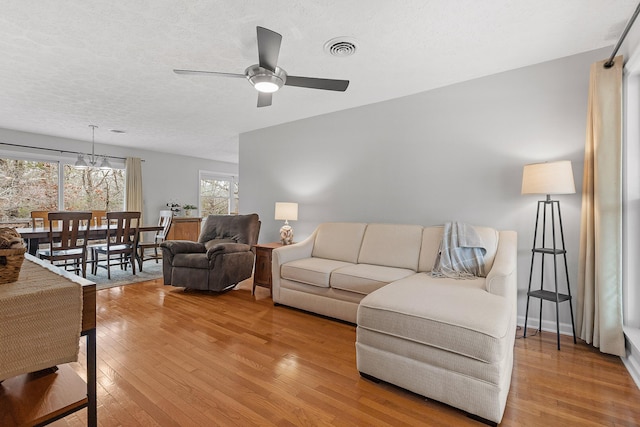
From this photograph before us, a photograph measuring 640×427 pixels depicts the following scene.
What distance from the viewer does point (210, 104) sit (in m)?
3.79

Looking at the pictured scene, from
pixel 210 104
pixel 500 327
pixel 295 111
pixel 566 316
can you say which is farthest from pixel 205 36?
pixel 566 316

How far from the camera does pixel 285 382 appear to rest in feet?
6.09

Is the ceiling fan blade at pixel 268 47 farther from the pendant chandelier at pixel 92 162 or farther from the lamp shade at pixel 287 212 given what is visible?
the pendant chandelier at pixel 92 162

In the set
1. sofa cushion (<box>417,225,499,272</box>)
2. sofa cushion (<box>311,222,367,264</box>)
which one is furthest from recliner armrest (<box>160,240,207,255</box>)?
sofa cushion (<box>417,225,499,272</box>)

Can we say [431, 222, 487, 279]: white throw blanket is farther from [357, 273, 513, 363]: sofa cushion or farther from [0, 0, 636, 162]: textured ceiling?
[0, 0, 636, 162]: textured ceiling

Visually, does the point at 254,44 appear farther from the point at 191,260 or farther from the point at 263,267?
the point at 191,260

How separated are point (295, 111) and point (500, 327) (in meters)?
3.44

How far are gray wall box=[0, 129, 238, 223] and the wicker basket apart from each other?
5.84m

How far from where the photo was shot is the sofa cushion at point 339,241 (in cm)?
338

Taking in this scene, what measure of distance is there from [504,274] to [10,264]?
2461 millimetres

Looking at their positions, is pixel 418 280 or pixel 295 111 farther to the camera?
pixel 295 111

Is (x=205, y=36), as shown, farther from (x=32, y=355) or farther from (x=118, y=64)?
(x=32, y=355)

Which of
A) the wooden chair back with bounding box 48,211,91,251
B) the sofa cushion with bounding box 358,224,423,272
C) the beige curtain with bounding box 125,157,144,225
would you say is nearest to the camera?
the sofa cushion with bounding box 358,224,423,272

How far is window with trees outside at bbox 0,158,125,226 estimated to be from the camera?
501 cm
